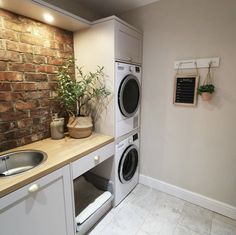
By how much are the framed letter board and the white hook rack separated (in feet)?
0.36

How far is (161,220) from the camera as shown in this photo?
175cm

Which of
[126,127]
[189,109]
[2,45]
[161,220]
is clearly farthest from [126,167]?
[2,45]

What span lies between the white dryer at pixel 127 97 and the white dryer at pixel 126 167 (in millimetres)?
153

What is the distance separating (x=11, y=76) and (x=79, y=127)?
29.5 inches

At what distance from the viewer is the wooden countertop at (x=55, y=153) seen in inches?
37.3

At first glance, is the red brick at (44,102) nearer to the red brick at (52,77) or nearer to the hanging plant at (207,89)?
the red brick at (52,77)

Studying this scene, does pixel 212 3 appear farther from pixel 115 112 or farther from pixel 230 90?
pixel 115 112

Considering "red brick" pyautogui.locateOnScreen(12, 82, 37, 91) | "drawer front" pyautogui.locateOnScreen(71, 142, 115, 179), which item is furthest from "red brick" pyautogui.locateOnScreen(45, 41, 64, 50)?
"drawer front" pyautogui.locateOnScreen(71, 142, 115, 179)

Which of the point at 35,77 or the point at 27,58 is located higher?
the point at 27,58

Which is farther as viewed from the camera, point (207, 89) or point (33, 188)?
point (207, 89)

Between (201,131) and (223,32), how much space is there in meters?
1.02

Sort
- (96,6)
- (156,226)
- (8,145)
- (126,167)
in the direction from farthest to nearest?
(126,167) → (96,6) → (156,226) → (8,145)

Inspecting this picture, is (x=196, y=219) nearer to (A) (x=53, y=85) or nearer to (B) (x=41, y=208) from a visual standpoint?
(B) (x=41, y=208)

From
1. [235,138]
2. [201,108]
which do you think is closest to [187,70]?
[201,108]
